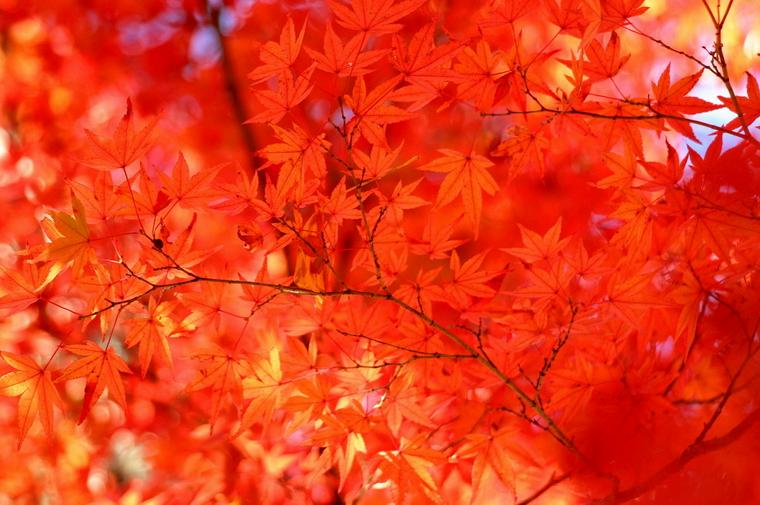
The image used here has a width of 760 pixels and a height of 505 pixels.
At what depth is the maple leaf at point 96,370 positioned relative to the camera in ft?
3.28

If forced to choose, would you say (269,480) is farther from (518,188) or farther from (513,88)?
(513,88)

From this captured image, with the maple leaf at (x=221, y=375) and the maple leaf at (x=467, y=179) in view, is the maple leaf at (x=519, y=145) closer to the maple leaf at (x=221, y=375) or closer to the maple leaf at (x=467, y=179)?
the maple leaf at (x=467, y=179)

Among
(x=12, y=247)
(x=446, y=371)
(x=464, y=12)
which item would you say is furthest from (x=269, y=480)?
(x=464, y=12)

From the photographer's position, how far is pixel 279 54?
1028 mm

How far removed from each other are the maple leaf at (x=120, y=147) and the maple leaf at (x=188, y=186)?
0.06 m

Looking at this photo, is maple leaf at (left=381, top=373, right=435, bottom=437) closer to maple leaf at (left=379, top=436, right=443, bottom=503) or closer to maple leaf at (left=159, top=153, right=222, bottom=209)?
maple leaf at (left=379, top=436, right=443, bottom=503)

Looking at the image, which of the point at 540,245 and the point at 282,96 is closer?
the point at 282,96

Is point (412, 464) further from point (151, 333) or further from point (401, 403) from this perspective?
point (151, 333)

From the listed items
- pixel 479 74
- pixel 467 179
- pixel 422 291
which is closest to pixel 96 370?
pixel 422 291

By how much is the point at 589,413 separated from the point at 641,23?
1.21 metres

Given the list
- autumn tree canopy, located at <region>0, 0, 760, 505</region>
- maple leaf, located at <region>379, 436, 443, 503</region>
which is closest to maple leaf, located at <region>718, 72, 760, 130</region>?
autumn tree canopy, located at <region>0, 0, 760, 505</region>

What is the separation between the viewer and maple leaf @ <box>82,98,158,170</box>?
38.7 inches

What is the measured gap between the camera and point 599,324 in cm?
122

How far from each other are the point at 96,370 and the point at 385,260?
57 centimetres
